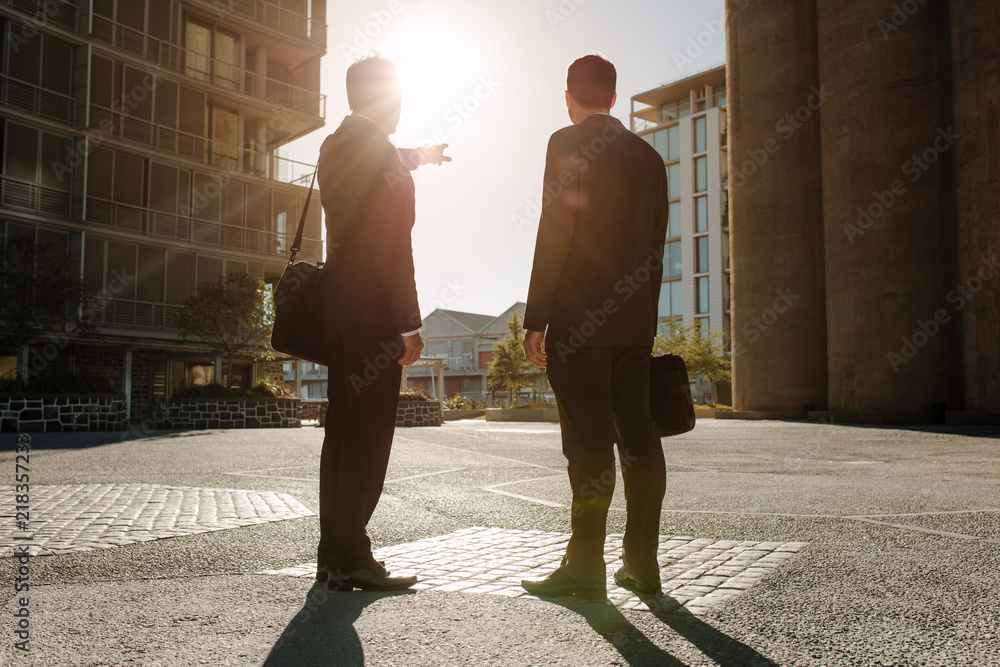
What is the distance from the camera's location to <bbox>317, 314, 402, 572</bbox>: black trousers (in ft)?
8.43

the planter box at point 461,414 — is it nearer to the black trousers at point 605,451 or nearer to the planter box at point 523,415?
the planter box at point 523,415

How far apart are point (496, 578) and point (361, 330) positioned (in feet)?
3.29

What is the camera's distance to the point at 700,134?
62.0 meters

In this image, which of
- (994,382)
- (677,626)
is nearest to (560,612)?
(677,626)

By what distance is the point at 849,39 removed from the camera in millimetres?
20984

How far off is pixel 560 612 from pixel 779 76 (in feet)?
84.3

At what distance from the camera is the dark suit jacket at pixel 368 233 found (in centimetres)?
265

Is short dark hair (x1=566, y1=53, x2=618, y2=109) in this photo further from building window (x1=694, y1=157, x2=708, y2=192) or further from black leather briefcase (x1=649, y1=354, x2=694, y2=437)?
building window (x1=694, y1=157, x2=708, y2=192)

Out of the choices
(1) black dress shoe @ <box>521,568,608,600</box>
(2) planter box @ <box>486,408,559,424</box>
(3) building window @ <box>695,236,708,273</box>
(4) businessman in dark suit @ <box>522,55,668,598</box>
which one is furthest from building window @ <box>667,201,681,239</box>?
(1) black dress shoe @ <box>521,568,608,600</box>

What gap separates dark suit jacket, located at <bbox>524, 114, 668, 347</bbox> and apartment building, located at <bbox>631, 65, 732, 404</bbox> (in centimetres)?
5752

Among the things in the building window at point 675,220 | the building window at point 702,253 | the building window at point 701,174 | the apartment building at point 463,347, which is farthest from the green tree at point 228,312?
the apartment building at point 463,347

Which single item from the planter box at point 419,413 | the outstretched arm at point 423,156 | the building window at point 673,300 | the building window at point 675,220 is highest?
the building window at point 675,220

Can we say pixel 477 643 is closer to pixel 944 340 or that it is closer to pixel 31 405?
pixel 31 405

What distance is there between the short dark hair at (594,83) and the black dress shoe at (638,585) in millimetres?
1643
